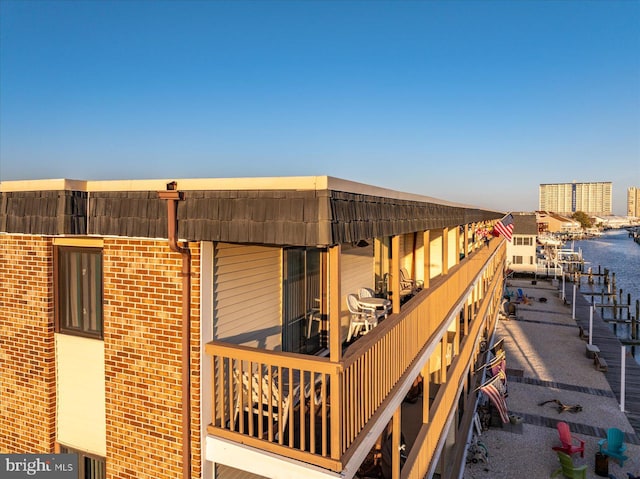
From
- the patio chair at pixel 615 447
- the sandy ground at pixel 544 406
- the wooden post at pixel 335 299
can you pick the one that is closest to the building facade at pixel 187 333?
the wooden post at pixel 335 299

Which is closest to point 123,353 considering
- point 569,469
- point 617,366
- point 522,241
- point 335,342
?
point 335,342

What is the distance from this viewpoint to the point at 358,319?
973 centimetres

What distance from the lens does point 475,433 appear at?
1620 cm

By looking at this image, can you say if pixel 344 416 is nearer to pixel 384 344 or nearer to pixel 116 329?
pixel 384 344

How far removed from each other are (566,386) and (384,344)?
20066 millimetres

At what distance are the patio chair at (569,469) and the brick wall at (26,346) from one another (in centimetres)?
1386

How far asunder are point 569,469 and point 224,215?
1396 centimetres

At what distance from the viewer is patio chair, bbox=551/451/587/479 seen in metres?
12.8

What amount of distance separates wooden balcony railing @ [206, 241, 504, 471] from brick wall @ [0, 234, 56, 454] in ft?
9.68

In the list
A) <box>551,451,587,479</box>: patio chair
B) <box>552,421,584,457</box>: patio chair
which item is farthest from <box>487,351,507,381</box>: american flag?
<box>551,451,587,479</box>: patio chair

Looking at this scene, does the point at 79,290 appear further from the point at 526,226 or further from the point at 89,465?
the point at 526,226

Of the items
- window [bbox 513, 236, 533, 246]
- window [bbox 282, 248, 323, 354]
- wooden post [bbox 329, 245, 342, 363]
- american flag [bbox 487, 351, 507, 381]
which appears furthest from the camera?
window [bbox 513, 236, 533, 246]

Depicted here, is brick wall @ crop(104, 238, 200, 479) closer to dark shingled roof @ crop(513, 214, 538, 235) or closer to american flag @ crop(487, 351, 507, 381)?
american flag @ crop(487, 351, 507, 381)

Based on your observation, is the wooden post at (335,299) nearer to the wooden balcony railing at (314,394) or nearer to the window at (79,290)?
the wooden balcony railing at (314,394)
